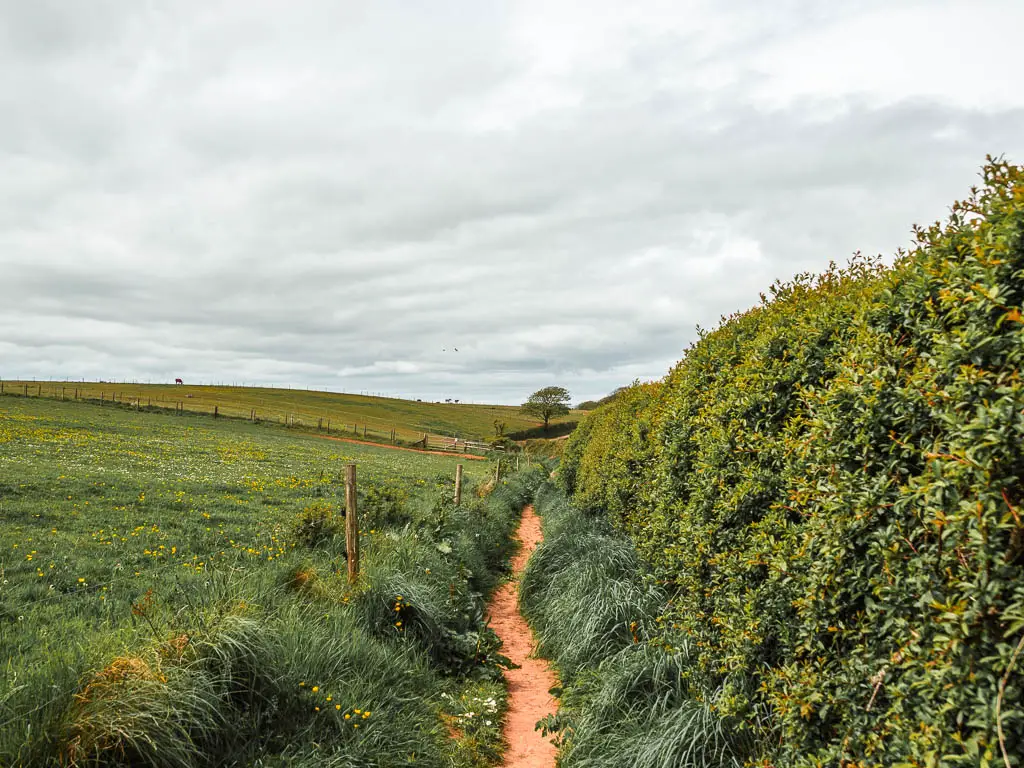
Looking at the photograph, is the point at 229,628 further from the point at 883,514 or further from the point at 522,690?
the point at 883,514

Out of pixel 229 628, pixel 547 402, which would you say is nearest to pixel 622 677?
pixel 229 628

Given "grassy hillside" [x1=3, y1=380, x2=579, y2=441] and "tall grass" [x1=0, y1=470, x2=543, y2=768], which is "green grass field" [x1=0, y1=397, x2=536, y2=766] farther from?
"grassy hillside" [x1=3, y1=380, x2=579, y2=441]

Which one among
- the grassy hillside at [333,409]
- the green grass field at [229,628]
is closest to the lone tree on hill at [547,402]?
the grassy hillside at [333,409]

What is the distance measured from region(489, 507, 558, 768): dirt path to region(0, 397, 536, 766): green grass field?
0.81ft

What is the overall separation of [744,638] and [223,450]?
2755 centimetres

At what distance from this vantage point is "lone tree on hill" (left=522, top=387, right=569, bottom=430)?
8762cm

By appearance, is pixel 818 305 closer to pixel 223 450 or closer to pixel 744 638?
pixel 744 638

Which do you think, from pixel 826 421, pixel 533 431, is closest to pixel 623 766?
pixel 826 421

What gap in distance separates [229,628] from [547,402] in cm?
8405

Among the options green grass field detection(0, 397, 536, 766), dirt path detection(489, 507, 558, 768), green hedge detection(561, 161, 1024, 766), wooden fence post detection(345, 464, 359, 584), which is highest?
green hedge detection(561, 161, 1024, 766)

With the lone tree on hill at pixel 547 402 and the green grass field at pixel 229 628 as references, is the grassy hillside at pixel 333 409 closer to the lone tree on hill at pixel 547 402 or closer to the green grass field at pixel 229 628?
the lone tree on hill at pixel 547 402

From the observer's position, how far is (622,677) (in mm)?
4738

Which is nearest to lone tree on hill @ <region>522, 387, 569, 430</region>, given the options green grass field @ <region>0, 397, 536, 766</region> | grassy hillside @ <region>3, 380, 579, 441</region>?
grassy hillside @ <region>3, 380, 579, 441</region>

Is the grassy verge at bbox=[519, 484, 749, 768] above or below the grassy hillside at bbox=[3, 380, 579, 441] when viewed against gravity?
below
